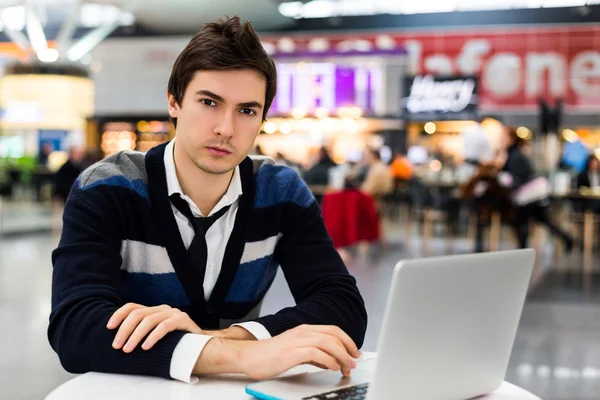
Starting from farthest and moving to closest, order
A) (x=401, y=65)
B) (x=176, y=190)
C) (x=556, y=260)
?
(x=401, y=65) < (x=556, y=260) < (x=176, y=190)

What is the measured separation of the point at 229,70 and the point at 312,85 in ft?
47.5

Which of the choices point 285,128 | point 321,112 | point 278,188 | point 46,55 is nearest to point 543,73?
point 321,112

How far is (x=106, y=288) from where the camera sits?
1.40 m

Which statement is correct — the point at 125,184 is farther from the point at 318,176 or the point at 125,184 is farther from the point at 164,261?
the point at 318,176

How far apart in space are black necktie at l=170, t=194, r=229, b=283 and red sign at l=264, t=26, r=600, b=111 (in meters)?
17.0

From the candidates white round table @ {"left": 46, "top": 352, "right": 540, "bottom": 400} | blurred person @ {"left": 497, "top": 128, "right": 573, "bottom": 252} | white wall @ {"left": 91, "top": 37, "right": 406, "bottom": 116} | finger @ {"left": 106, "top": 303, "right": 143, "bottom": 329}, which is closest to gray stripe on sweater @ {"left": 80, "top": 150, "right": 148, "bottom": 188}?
finger @ {"left": 106, "top": 303, "right": 143, "bottom": 329}

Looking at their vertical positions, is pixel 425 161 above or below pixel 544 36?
below

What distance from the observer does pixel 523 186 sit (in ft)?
28.0

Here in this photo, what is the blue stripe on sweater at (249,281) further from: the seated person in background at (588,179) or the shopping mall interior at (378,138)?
the seated person in background at (588,179)

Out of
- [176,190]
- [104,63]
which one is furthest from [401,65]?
[176,190]

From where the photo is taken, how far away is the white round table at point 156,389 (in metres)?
1.09

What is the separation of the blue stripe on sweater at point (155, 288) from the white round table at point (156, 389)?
35cm

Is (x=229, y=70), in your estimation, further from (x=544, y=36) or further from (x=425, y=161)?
(x=544, y=36)

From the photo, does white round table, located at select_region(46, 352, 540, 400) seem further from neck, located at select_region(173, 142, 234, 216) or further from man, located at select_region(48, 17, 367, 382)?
neck, located at select_region(173, 142, 234, 216)
